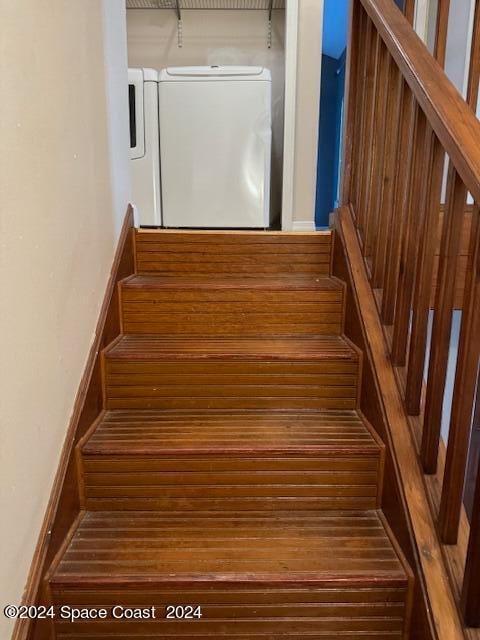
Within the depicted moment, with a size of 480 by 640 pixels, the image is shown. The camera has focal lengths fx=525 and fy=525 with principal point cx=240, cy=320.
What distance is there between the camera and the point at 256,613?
1170mm

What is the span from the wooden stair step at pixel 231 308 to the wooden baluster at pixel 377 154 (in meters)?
0.20

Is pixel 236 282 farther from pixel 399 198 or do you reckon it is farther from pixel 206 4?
pixel 206 4

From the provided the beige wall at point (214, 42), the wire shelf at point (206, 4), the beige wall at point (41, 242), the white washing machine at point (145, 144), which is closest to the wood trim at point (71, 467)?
the beige wall at point (41, 242)

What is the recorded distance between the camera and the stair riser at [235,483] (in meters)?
1.37

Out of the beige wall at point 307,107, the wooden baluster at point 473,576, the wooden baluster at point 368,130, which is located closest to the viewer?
the wooden baluster at point 473,576

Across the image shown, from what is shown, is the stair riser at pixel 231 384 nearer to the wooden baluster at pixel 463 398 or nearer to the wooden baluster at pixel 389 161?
the wooden baluster at pixel 389 161

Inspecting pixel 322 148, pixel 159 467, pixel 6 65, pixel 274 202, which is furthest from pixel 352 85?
pixel 322 148

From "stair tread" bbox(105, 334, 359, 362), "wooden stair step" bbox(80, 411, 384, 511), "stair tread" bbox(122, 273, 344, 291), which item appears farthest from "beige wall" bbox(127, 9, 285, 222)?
"wooden stair step" bbox(80, 411, 384, 511)

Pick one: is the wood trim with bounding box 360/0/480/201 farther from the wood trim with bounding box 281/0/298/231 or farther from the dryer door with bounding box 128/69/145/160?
the dryer door with bounding box 128/69/145/160

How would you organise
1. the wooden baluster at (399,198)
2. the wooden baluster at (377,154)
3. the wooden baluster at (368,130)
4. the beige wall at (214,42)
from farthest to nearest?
the beige wall at (214,42)
the wooden baluster at (368,130)
the wooden baluster at (377,154)
the wooden baluster at (399,198)

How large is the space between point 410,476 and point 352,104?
1.40 m

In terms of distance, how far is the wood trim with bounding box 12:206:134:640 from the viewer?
1.06 m

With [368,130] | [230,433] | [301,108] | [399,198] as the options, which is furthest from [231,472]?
[301,108]

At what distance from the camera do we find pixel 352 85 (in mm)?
1980
